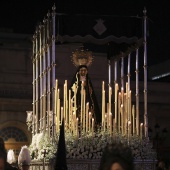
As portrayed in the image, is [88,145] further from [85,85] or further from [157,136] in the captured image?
[157,136]

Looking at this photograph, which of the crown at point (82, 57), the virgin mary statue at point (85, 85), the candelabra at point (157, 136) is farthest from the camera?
the candelabra at point (157, 136)

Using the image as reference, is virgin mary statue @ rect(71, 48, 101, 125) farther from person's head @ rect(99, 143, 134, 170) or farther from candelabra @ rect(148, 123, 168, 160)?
person's head @ rect(99, 143, 134, 170)

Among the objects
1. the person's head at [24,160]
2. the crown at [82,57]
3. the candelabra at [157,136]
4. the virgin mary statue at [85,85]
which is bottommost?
the person's head at [24,160]

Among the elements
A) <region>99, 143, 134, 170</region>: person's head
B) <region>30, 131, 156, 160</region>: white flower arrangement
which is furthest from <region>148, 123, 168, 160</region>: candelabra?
<region>99, 143, 134, 170</region>: person's head

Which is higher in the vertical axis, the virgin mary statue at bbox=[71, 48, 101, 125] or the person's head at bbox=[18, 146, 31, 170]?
the virgin mary statue at bbox=[71, 48, 101, 125]

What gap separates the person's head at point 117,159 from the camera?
21.6 ft

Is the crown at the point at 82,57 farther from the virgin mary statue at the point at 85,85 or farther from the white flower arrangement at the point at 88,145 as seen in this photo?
the white flower arrangement at the point at 88,145

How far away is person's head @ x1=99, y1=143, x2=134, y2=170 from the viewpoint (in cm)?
659

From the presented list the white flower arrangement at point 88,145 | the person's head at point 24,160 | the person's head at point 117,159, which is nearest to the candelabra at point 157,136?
the white flower arrangement at point 88,145

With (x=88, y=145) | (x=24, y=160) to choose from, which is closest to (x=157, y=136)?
(x=88, y=145)

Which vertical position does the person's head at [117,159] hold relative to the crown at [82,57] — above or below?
below

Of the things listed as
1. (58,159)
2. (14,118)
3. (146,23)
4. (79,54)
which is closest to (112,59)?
(79,54)

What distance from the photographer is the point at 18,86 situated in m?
36.9

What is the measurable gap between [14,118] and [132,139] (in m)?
21.1
